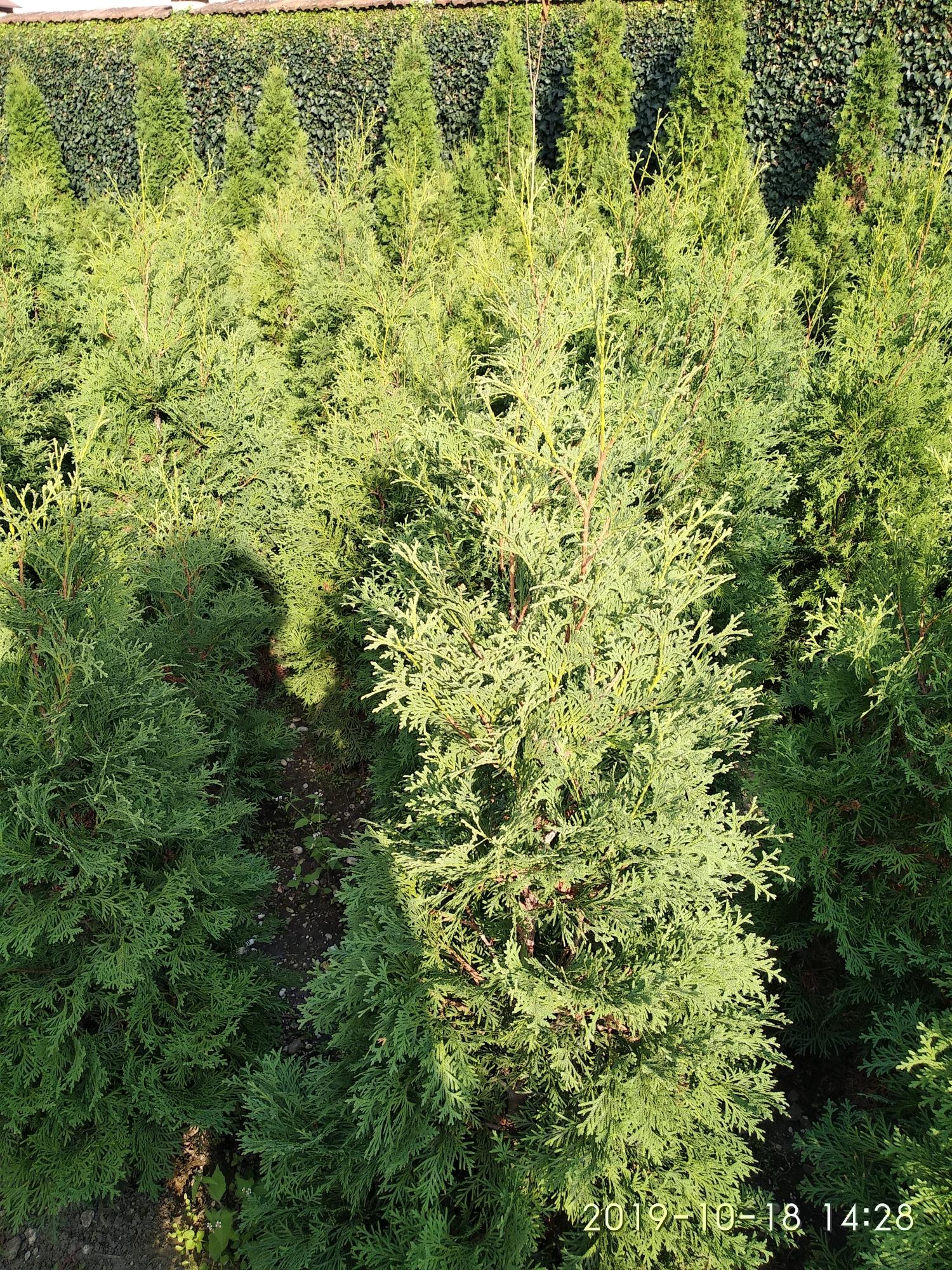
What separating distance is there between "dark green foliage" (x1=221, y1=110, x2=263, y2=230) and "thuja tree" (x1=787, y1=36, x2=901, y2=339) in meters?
8.81

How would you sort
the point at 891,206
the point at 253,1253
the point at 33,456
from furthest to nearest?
the point at 891,206 → the point at 33,456 → the point at 253,1253

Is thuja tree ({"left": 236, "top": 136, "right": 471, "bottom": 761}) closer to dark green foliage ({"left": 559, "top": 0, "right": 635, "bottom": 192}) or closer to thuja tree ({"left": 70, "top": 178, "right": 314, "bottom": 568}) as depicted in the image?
thuja tree ({"left": 70, "top": 178, "right": 314, "bottom": 568})

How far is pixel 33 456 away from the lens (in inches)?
254

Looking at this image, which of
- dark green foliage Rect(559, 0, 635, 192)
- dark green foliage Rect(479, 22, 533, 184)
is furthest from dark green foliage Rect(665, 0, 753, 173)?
dark green foliage Rect(479, 22, 533, 184)

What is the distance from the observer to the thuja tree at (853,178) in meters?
8.55

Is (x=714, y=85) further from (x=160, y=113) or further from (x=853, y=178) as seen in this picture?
(x=160, y=113)

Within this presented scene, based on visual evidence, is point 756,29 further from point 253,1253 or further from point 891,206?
point 253,1253

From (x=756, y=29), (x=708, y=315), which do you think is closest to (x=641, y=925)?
(x=708, y=315)

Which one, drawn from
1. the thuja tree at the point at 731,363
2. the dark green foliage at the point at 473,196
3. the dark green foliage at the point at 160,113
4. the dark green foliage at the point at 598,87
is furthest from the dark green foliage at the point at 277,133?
the thuja tree at the point at 731,363

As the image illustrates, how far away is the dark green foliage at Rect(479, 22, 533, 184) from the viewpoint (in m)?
10.9

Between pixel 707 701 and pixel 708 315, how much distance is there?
12.4ft

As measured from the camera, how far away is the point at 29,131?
16.1m

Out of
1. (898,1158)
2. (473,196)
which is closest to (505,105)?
(473,196)

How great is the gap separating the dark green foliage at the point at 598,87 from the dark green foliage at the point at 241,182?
5860 mm
